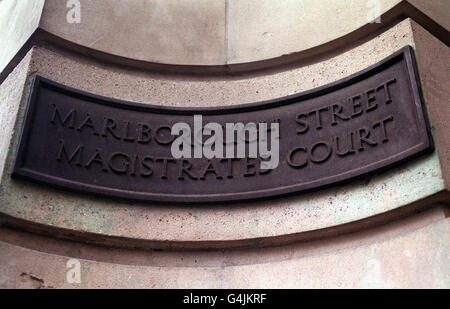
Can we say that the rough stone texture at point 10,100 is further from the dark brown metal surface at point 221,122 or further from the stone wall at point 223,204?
the dark brown metal surface at point 221,122

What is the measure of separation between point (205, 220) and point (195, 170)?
1.20ft

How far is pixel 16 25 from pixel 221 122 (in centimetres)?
186

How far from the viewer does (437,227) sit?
272 cm

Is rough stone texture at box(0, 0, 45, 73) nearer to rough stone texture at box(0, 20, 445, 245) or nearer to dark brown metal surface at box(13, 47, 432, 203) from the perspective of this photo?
rough stone texture at box(0, 20, 445, 245)

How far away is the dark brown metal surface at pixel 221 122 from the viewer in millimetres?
3129

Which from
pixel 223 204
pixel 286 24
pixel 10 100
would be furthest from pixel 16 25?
pixel 223 204

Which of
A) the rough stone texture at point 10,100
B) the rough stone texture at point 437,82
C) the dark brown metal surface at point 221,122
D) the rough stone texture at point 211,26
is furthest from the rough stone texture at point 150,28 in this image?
the rough stone texture at point 437,82

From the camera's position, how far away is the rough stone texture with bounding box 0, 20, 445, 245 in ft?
9.74

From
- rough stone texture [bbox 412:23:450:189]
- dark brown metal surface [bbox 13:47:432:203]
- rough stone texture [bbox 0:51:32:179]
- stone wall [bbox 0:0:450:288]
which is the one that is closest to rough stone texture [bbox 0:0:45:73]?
stone wall [bbox 0:0:450:288]

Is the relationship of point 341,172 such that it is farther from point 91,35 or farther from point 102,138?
point 91,35

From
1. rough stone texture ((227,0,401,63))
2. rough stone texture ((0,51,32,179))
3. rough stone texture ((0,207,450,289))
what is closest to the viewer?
rough stone texture ((0,207,450,289))

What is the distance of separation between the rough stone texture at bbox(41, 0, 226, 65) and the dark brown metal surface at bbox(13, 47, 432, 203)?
1.64ft

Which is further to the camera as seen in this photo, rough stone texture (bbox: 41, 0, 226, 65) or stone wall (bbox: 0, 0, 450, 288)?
rough stone texture (bbox: 41, 0, 226, 65)
